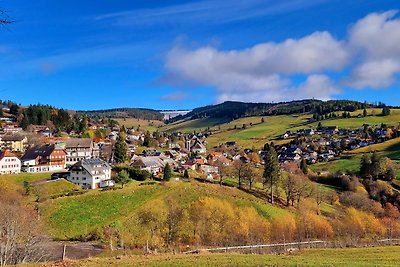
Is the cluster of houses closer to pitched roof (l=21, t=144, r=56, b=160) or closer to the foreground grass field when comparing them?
pitched roof (l=21, t=144, r=56, b=160)

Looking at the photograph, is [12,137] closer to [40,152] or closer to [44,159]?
[40,152]

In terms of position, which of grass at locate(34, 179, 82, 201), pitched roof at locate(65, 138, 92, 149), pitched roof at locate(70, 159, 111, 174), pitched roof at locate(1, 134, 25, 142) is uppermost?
pitched roof at locate(1, 134, 25, 142)

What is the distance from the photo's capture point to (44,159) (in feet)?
307

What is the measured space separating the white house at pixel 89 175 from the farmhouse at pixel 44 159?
1655 centimetres

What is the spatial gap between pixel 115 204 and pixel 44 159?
3778cm

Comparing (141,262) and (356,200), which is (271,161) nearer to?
(356,200)

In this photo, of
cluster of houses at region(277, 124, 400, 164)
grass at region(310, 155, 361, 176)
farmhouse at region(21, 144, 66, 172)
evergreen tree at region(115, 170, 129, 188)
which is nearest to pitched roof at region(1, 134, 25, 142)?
farmhouse at region(21, 144, 66, 172)

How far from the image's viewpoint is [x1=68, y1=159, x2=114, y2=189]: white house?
77.4m

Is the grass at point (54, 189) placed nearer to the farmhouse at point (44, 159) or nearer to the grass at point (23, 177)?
the grass at point (23, 177)

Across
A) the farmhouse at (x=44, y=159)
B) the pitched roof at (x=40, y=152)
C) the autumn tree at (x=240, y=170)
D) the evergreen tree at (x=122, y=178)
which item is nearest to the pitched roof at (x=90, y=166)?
the evergreen tree at (x=122, y=178)

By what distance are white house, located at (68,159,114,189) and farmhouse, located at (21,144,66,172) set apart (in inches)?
652

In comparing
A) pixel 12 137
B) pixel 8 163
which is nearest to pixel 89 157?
pixel 12 137

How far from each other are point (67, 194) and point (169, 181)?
860 inches

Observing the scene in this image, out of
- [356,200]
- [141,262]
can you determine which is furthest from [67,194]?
[356,200]
